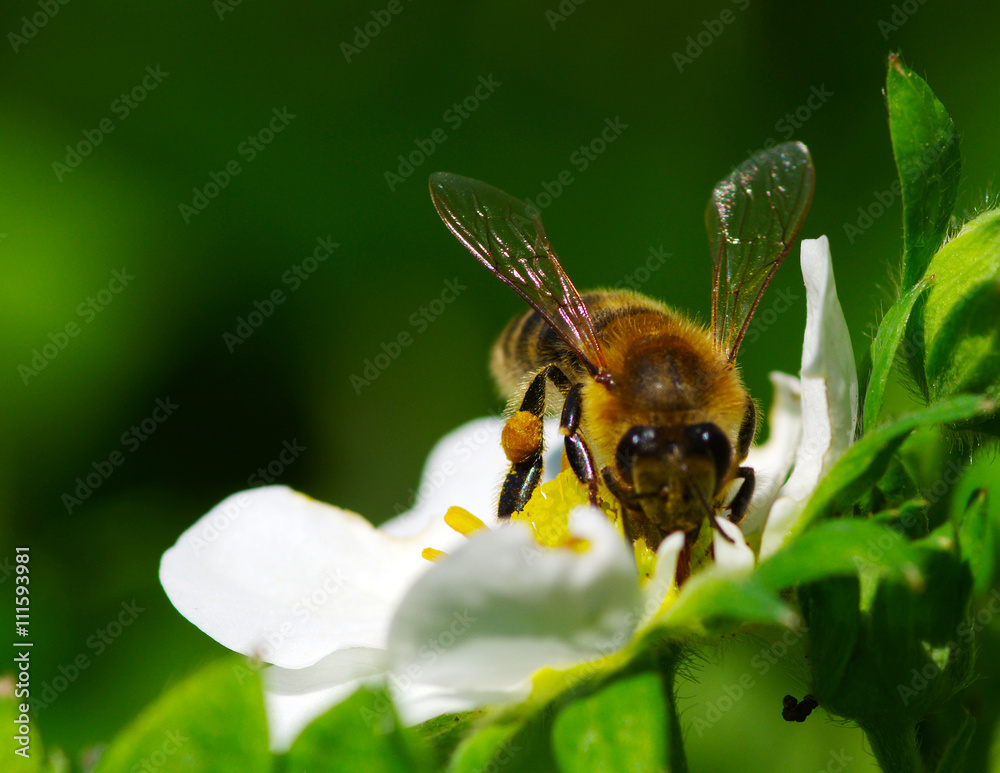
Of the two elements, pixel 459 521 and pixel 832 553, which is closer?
pixel 832 553

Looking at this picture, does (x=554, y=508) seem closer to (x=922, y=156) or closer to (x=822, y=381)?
(x=822, y=381)

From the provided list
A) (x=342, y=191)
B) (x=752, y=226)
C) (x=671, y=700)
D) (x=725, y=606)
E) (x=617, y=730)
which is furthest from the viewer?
(x=342, y=191)

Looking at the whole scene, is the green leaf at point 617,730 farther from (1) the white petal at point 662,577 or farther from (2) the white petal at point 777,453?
(2) the white petal at point 777,453

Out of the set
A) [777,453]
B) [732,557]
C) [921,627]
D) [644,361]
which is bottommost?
[777,453]

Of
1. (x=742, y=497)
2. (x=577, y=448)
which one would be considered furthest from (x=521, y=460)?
(x=742, y=497)

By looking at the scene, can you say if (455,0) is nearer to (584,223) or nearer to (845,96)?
(584,223)

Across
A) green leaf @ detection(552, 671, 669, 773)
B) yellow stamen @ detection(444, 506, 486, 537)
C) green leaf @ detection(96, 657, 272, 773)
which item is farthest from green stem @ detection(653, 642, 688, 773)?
yellow stamen @ detection(444, 506, 486, 537)

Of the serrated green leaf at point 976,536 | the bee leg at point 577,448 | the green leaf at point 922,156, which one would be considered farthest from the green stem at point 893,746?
the green leaf at point 922,156
